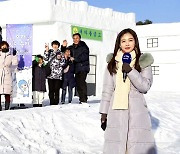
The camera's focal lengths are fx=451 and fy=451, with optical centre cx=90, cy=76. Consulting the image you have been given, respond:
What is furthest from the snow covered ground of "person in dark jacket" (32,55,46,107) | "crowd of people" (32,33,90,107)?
"person in dark jacket" (32,55,46,107)

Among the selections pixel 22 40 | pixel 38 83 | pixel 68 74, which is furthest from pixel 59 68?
pixel 22 40

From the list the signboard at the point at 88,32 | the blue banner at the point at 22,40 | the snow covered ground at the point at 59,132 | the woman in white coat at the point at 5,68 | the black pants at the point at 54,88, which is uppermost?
the signboard at the point at 88,32

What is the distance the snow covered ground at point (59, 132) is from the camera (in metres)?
7.29

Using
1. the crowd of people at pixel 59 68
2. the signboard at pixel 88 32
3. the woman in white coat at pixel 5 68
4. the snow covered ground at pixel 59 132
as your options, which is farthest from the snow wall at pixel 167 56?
the woman in white coat at pixel 5 68

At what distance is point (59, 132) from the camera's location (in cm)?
829

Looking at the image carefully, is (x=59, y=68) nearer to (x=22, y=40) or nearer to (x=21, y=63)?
(x=21, y=63)

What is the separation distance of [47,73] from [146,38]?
24598mm

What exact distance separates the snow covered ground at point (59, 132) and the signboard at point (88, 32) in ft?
29.3

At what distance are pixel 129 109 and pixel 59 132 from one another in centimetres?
393

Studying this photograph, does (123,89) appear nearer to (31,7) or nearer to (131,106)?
(131,106)

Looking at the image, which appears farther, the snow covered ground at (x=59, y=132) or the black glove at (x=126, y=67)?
the snow covered ground at (x=59, y=132)

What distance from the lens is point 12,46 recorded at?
430 inches

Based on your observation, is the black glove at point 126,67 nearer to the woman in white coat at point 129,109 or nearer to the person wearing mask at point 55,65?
the woman in white coat at point 129,109

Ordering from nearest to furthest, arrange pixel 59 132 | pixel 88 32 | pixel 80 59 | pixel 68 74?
pixel 59 132 → pixel 80 59 → pixel 68 74 → pixel 88 32
